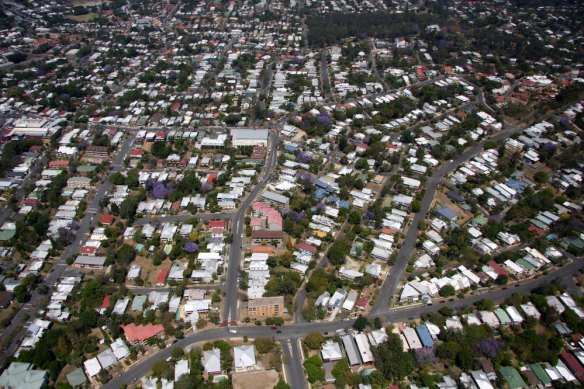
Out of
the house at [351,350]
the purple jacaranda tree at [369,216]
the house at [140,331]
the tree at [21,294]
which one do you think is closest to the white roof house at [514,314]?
the house at [351,350]

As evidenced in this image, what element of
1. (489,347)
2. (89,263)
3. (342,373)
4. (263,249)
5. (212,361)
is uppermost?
(489,347)

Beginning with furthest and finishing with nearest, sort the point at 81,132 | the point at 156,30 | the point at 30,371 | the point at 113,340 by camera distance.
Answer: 1. the point at 156,30
2. the point at 81,132
3. the point at 113,340
4. the point at 30,371

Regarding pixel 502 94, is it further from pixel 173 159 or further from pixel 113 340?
pixel 113 340

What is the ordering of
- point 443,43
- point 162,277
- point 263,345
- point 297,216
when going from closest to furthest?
1. point 263,345
2. point 162,277
3. point 297,216
4. point 443,43

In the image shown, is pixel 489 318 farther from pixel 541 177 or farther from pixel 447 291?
pixel 541 177

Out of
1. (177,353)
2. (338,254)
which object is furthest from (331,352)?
(177,353)

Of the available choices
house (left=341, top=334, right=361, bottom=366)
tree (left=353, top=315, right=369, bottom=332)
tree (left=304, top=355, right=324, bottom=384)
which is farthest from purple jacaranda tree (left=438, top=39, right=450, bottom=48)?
tree (left=304, top=355, right=324, bottom=384)

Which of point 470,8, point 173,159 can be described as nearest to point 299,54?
point 173,159
